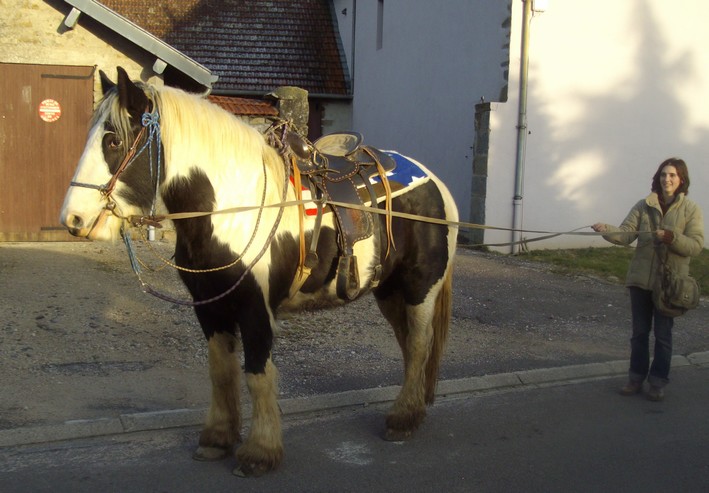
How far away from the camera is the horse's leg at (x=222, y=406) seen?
450 centimetres

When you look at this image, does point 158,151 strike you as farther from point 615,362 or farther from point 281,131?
point 615,362

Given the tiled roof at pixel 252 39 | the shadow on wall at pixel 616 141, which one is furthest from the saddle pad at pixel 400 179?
the tiled roof at pixel 252 39

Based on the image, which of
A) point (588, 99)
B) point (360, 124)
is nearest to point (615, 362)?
point (588, 99)

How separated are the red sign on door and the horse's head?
8084 millimetres

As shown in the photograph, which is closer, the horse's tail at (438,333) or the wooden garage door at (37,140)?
the horse's tail at (438,333)

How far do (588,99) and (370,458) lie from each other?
32.9 ft

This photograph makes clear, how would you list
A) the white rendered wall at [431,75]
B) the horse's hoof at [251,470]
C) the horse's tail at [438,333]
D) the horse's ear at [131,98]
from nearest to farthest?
1. the horse's ear at [131,98]
2. the horse's hoof at [251,470]
3. the horse's tail at [438,333]
4. the white rendered wall at [431,75]

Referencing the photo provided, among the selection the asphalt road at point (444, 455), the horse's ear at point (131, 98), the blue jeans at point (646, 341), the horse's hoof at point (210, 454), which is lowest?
the asphalt road at point (444, 455)

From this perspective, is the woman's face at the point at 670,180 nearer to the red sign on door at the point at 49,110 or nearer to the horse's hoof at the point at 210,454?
the horse's hoof at the point at 210,454

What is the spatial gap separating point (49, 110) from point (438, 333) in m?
8.17

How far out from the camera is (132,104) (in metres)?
3.83

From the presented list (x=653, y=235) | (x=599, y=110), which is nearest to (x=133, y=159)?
(x=653, y=235)

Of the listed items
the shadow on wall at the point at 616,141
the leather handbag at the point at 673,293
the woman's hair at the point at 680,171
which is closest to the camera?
the leather handbag at the point at 673,293

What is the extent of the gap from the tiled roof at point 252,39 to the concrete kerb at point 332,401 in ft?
46.1
